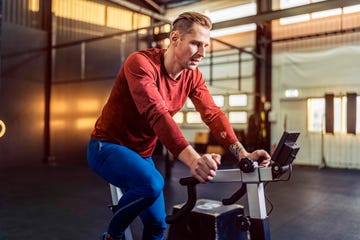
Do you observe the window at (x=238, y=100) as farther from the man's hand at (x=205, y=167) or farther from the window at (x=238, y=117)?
the man's hand at (x=205, y=167)

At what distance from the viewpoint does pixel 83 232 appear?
9.23 feet

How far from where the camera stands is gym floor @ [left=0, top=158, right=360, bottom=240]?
2867 millimetres

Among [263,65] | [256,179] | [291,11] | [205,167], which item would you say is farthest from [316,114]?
[205,167]

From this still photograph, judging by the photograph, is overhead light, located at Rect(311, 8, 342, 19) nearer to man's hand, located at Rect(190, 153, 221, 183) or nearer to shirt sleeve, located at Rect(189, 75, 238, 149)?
shirt sleeve, located at Rect(189, 75, 238, 149)

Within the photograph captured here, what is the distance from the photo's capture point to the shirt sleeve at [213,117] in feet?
5.53

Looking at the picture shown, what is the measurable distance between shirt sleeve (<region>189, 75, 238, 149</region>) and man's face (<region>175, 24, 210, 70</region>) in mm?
321

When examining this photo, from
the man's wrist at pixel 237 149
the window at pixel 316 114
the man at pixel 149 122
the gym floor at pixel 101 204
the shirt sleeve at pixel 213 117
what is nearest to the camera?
the man at pixel 149 122

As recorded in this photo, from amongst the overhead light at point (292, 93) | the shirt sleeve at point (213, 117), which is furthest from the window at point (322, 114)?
the shirt sleeve at point (213, 117)

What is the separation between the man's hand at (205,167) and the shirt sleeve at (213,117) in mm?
568

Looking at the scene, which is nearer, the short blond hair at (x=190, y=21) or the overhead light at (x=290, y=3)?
the short blond hair at (x=190, y=21)

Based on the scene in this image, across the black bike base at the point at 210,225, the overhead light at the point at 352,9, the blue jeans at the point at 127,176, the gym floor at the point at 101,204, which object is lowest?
the gym floor at the point at 101,204

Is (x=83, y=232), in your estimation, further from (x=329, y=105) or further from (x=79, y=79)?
(x=329, y=105)

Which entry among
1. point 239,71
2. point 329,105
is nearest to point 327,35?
point 329,105

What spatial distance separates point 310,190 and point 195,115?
17.6ft
